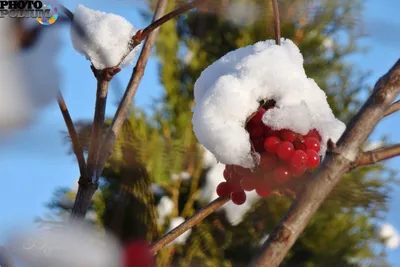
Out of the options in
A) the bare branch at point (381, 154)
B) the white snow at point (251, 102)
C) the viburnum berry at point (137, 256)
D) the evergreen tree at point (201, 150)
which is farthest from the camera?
the evergreen tree at point (201, 150)

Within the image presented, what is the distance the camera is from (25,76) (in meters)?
0.37

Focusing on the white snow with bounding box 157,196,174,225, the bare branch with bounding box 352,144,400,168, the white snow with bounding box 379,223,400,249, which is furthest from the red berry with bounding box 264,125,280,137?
the white snow with bounding box 379,223,400,249

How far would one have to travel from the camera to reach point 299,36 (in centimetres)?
300

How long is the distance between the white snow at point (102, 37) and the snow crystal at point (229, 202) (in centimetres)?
170

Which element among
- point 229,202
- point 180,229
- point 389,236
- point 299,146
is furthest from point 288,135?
A: point 389,236

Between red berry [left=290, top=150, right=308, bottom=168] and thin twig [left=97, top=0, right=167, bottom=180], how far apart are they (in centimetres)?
17

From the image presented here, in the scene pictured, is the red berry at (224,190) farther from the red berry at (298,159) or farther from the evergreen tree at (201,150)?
the evergreen tree at (201,150)

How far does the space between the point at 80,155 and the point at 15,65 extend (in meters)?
0.15

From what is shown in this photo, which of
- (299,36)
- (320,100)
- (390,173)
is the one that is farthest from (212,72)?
(299,36)

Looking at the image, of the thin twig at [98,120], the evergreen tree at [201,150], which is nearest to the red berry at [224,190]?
the thin twig at [98,120]

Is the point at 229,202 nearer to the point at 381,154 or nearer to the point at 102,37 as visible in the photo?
the point at 102,37

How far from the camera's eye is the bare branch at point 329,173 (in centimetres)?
28

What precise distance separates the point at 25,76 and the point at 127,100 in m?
0.22

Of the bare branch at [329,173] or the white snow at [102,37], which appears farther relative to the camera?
the white snow at [102,37]
